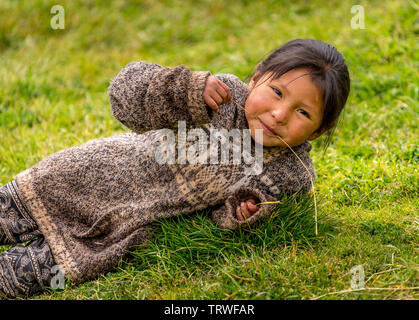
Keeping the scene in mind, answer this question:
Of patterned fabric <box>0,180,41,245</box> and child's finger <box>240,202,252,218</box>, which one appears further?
patterned fabric <box>0,180,41,245</box>

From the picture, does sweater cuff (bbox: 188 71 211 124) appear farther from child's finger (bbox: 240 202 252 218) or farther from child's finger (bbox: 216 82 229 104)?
child's finger (bbox: 240 202 252 218)

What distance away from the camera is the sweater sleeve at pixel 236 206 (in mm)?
2426

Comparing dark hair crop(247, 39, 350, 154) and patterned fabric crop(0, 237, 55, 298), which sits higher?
dark hair crop(247, 39, 350, 154)

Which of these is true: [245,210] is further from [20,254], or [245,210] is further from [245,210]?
[20,254]

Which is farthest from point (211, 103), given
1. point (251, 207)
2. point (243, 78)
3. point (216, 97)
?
point (243, 78)

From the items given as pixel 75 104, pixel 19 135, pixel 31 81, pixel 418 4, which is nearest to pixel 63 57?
pixel 31 81

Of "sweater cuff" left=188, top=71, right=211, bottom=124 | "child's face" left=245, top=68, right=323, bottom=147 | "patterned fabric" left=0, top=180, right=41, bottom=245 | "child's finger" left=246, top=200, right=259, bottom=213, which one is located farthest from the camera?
"patterned fabric" left=0, top=180, right=41, bottom=245

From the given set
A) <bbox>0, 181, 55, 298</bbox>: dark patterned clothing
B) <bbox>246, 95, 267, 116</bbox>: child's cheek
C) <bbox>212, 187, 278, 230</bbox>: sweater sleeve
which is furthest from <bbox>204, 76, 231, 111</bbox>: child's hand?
<bbox>0, 181, 55, 298</bbox>: dark patterned clothing

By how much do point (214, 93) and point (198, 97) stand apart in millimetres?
80

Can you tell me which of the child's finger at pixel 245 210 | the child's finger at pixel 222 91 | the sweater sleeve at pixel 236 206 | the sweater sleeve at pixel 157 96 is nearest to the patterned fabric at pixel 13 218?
the sweater sleeve at pixel 157 96

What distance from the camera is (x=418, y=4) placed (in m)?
5.21

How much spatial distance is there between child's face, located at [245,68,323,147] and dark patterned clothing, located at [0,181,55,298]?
133 centimetres

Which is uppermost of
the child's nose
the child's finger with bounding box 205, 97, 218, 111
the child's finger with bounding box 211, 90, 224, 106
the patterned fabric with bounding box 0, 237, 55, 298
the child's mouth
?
the child's finger with bounding box 211, 90, 224, 106

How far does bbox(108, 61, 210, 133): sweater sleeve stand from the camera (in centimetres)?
219
